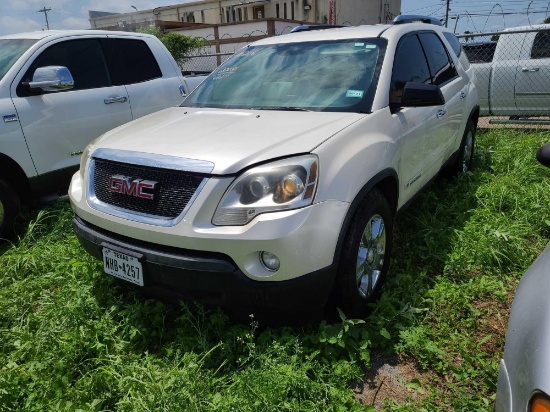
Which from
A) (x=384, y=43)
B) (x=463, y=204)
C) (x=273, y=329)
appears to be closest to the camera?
(x=273, y=329)

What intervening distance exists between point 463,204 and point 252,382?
3.00 metres

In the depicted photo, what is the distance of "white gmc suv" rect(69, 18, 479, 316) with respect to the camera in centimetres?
209

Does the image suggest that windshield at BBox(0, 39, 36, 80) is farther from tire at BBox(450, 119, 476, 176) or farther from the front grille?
tire at BBox(450, 119, 476, 176)

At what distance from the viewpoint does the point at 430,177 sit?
12.6ft

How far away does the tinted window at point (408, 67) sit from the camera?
3043mm

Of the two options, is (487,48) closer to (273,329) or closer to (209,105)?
(209,105)

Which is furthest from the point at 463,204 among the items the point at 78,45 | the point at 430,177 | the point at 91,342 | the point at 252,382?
the point at 78,45

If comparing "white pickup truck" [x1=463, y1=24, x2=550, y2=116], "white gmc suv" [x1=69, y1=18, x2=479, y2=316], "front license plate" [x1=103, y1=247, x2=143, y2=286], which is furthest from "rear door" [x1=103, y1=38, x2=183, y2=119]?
"white pickup truck" [x1=463, y1=24, x2=550, y2=116]

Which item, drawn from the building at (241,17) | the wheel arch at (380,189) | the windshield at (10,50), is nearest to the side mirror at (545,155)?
the wheel arch at (380,189)

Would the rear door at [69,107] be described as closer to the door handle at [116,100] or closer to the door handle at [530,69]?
the door handle at [116,100]

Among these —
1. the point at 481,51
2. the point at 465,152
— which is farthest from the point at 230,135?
the point at 481,51

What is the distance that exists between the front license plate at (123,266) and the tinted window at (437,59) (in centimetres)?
292

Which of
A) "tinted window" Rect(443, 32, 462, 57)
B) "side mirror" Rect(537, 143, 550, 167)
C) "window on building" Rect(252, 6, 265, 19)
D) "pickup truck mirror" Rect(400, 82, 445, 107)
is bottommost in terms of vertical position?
"side mirror" Rect(537, 143, 550, 167)

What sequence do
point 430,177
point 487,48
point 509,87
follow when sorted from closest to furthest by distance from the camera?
point 430,177
point 509,87
point 487,48
